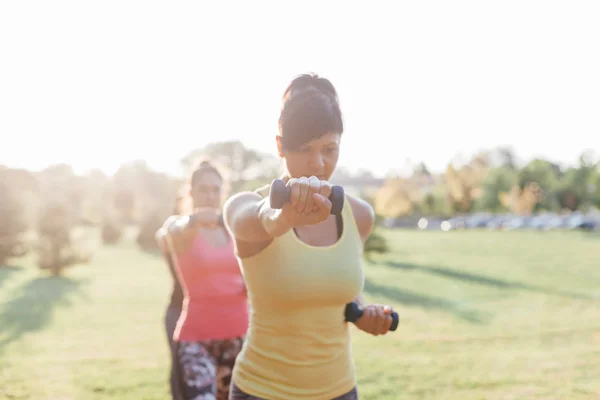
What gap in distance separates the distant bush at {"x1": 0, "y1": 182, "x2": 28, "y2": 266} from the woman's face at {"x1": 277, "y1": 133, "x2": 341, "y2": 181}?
93.8ft

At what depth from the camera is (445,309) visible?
13.7 m

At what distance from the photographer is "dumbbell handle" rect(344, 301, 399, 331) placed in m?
2.42

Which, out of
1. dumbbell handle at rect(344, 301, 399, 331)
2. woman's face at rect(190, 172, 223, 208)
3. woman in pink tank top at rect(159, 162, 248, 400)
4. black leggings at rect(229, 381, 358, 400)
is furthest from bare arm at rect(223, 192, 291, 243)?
woman's face at rect(190, 172, 223, 208)

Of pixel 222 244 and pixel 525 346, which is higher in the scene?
pixel 222 244

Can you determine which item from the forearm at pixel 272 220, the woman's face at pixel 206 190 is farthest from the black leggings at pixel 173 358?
the forearm at pixel 272 220

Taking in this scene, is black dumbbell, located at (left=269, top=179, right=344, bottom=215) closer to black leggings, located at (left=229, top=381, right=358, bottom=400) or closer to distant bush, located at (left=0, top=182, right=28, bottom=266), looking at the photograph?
black leggings, located at (left=229, top=381, right=358, bottom=400)

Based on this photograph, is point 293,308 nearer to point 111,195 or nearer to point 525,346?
point 525,346

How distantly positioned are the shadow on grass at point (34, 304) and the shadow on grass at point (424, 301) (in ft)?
26.1

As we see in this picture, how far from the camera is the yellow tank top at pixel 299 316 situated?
90.4 inches

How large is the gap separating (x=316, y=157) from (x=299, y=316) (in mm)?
600

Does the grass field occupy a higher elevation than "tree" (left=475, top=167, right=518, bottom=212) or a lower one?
lower

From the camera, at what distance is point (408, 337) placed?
10672mm

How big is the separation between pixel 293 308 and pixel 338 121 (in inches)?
27.7

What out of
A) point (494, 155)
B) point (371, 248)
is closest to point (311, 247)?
point (371, 248)
